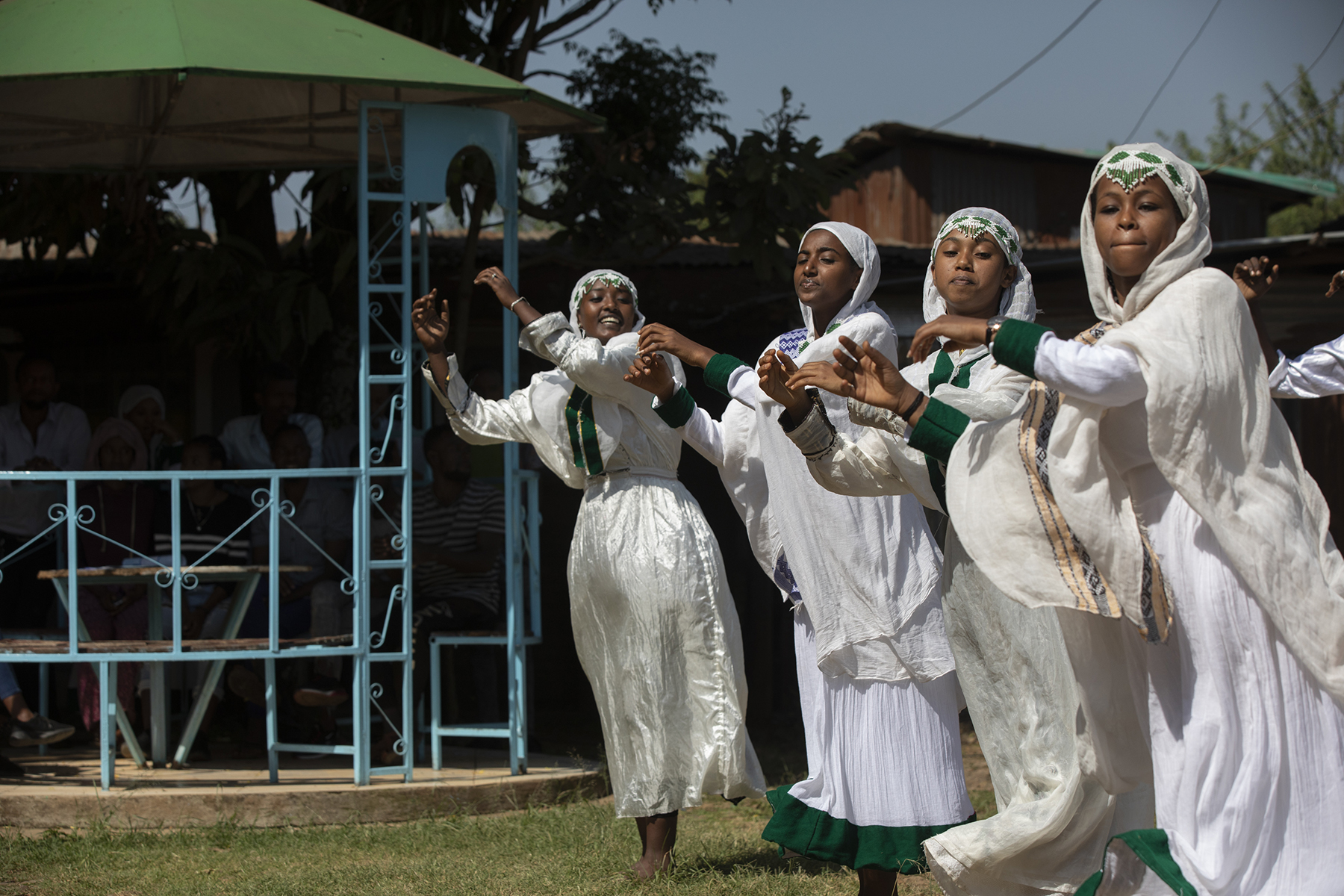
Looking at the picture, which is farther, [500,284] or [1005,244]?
[500,284]

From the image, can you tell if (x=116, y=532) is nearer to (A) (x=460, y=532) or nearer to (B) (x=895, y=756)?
(A) (x=460, y=532)

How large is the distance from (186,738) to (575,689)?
359cm

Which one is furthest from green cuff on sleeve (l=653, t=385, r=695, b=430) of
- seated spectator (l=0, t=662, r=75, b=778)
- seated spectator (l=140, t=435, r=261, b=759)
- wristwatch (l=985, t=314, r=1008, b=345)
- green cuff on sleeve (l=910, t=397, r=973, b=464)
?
seated spectator (l=0, t=662, r=75, b=778)

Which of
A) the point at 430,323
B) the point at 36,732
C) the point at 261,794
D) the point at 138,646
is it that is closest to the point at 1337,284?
the point at 430,323

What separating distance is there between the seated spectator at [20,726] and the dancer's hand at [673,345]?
3646 millimetres

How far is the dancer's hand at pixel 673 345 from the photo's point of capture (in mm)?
3498

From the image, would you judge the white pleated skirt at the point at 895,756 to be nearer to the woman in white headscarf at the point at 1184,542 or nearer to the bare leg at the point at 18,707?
the woman in white headscarf at the point at 1184,542

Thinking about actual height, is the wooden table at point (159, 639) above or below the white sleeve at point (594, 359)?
below

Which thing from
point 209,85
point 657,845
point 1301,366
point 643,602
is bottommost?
point 657,845

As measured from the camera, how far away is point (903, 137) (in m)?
17.7

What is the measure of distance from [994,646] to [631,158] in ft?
18.4

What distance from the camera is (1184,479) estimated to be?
2.56 m

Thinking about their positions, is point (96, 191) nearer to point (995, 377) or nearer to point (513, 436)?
point (513, 436)

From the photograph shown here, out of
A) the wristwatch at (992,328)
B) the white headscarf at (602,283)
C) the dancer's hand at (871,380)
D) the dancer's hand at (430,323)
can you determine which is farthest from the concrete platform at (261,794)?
the wristwatch at (992,328)
